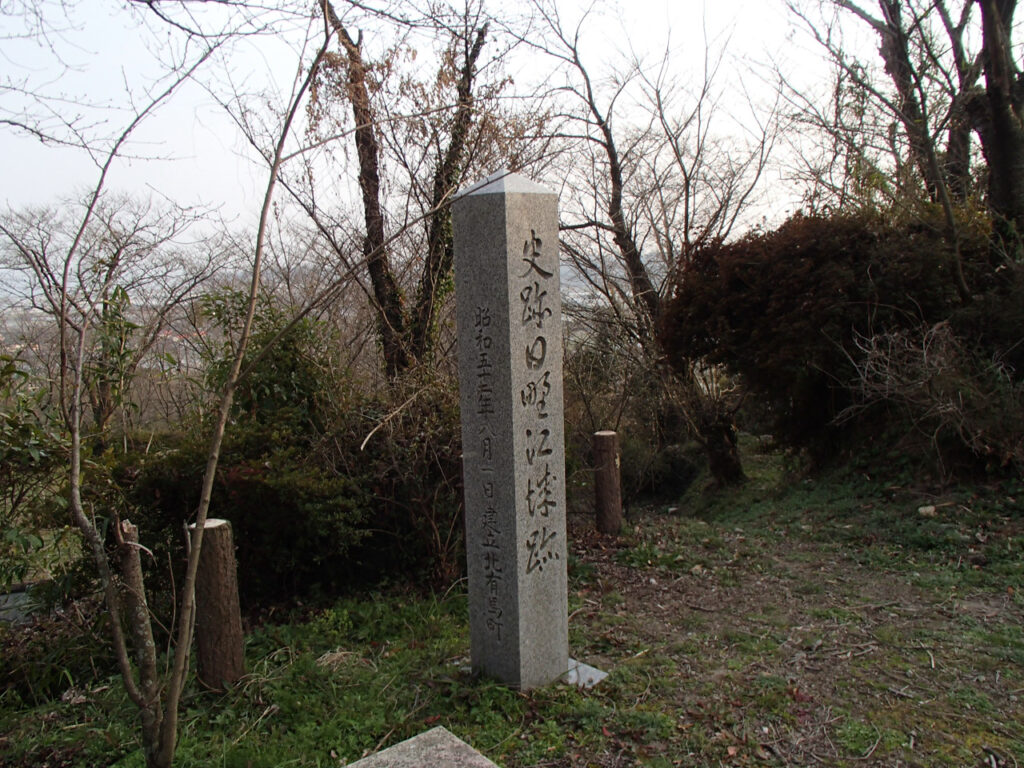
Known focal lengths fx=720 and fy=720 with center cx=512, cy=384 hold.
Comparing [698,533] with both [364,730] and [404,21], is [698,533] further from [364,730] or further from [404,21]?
[404,21]

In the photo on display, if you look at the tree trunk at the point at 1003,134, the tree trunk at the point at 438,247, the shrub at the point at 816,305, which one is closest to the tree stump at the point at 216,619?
the tree trunk at the point at 438,247

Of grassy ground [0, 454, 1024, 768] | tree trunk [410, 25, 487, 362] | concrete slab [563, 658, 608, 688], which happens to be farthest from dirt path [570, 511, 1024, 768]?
tree trunk [410, 25, 487, 362]

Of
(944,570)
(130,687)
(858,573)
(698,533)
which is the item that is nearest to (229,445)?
(130,687)

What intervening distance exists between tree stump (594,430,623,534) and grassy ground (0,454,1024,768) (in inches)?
13.5

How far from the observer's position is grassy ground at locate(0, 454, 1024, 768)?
2.99 meters

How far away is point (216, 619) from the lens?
142 inches

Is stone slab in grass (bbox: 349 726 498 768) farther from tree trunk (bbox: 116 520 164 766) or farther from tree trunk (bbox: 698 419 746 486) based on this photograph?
tree trunk (bbox: 698 419 746 486)

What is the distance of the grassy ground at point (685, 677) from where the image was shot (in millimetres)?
2988

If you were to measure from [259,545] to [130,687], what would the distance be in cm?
293

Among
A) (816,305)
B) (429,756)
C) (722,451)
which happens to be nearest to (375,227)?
(816,305)

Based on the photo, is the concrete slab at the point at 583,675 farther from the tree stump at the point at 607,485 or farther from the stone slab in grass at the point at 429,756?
the tree stump at the point at 607,485

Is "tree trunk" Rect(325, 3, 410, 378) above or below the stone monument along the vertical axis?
above

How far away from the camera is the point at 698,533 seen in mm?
6402

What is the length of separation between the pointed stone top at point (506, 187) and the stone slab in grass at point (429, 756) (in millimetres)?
2203
